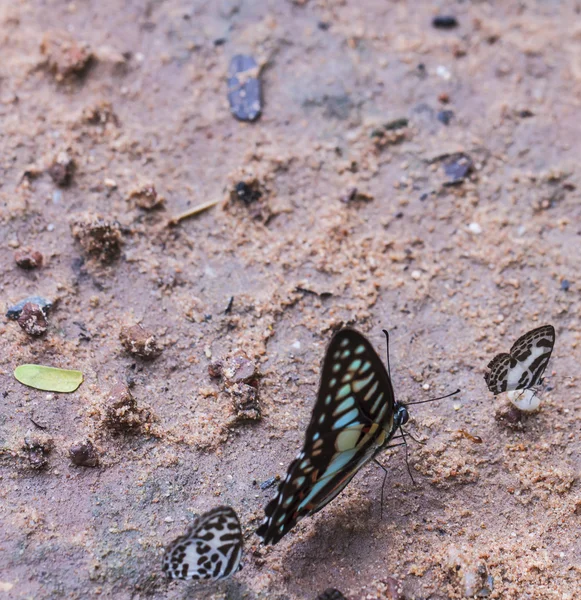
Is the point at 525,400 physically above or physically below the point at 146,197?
below

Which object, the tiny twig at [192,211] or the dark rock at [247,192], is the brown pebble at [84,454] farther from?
the dark rock at [247,192]

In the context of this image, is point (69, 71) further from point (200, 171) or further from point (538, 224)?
point (538, 224)

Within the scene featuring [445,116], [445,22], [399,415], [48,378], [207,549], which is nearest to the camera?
[207,549]

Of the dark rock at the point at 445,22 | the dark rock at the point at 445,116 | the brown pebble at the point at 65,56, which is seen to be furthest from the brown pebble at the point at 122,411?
the dark rock at the point at 445,22

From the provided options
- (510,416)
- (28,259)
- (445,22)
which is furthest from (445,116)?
(28,259)

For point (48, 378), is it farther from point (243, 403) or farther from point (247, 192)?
point (247, 192)

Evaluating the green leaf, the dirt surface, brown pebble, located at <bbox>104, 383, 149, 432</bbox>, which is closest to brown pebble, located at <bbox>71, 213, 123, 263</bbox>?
the dirt surface
